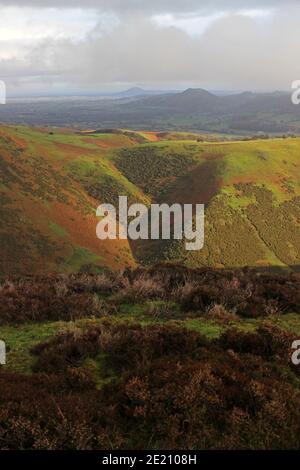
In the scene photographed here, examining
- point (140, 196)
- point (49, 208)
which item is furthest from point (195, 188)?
point (49, 208)

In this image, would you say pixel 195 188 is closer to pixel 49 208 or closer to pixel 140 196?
pixel 140 196

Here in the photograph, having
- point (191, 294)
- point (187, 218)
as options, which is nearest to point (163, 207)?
point (187, 218)

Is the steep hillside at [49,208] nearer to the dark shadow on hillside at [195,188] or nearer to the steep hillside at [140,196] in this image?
the steep hillside at [140,196]

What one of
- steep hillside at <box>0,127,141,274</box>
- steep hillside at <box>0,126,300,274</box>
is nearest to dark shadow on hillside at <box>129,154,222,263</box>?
steep hillside at <box>0,126,300,274</box>

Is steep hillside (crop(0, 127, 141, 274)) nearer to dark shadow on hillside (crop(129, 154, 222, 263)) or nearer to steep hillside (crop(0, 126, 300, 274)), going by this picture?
steep hillside (crop(0, 126, 300, 274))

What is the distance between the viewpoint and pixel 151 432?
6.71 meters

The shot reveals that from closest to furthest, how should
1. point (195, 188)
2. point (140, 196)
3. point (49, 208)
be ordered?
point (49, 208), point (140, 196), point (195, 188)

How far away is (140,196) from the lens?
258ft

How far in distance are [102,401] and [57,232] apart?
48.7 meters

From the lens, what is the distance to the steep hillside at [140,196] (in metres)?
52.9

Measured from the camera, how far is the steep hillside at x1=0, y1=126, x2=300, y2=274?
2082 inches

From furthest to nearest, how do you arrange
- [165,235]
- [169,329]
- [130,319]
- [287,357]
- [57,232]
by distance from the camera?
[165,235]
[57,232]
[130,319]
[169,329]
[287,357]
